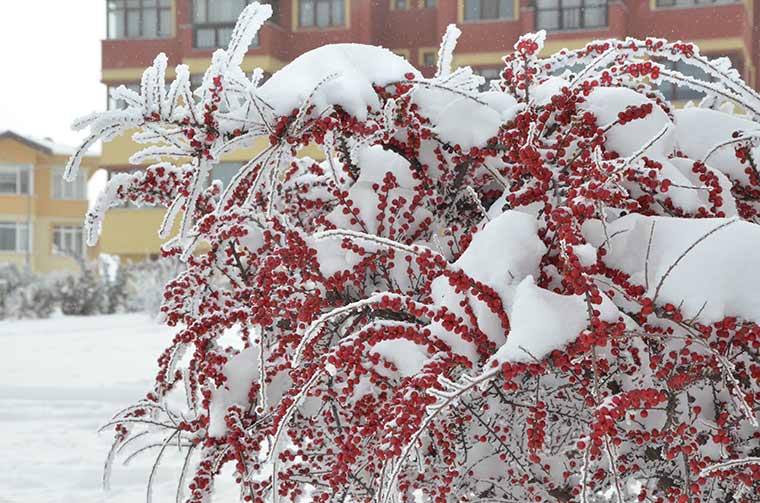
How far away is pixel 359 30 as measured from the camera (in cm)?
2786

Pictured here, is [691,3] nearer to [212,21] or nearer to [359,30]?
[359,30]

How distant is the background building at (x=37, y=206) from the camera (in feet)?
134

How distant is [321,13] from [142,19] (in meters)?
5.92

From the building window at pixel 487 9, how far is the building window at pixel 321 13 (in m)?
4.04

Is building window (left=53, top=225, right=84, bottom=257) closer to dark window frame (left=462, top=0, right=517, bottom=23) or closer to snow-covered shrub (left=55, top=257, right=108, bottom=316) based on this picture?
snow-covered shrub (left=55, top=257, right=108, bottom=316)

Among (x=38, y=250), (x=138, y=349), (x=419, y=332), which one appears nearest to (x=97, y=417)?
(x=138, y=349)

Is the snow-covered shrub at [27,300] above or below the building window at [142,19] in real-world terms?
below

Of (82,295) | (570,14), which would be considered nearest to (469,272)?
(82,295)

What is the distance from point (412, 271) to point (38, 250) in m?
42.3

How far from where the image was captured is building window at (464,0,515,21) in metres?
26.5

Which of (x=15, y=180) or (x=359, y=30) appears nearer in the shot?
(x=359, y=30)

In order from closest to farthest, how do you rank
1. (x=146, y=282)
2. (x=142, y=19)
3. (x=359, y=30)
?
1. (x=146, y=282)
2. (x=359, y=30)
3. (x=142, y=19)

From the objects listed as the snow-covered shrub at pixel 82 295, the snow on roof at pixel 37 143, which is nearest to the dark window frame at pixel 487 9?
the snow-covered shrub at pixel 82 295

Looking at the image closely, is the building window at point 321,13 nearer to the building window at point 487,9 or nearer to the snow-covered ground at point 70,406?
the building window at point 487,9
